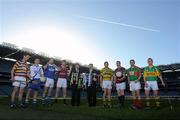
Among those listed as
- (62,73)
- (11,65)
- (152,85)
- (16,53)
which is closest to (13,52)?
(16,53)

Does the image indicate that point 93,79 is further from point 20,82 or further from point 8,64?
point 8,64

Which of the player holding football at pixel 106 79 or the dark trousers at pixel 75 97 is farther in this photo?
the dark trousers at pixel 75 97

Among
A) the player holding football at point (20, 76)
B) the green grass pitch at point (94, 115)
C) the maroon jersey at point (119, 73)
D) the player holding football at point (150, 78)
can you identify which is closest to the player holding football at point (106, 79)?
the maroon jersey at point (119, 73)

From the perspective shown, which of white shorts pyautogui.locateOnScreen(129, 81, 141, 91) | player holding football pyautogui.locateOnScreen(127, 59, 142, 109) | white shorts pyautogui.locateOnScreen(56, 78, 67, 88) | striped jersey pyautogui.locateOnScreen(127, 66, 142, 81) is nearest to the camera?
player holding football pyautogui.locateOnScreen(127, 59, 142, 109)

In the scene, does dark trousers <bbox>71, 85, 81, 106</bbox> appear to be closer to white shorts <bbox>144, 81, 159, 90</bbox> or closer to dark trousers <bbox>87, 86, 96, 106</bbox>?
dark trousers <bbox>87, 86, 96, 106</bbox>

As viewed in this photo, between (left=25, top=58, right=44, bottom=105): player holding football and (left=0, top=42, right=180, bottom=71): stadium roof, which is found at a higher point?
(left=0, top=42, right=180, bottom=71): stadium roof

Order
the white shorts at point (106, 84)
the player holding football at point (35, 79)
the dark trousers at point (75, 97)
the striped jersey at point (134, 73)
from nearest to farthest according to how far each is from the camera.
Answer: the striped jersey at point (134, 73) → the player holding football at point (35, 79) → the white shorts at point (106, 84) → the dark trousers at point (75, 97)

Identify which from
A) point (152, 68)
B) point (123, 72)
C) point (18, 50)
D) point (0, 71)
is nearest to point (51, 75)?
point (123, 72)

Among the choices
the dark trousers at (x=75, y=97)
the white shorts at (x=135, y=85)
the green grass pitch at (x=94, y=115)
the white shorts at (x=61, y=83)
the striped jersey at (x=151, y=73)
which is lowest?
the green grass pitch at (x=94, y=115)

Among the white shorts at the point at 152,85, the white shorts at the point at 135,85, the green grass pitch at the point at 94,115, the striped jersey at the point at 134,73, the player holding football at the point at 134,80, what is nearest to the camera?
the green grass pitch at the point at 94,115

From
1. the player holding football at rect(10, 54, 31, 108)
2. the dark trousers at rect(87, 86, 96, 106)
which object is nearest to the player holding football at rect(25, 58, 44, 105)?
the player holding football at rect(10, 54, 31, 108)

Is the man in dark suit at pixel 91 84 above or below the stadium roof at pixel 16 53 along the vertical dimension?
below

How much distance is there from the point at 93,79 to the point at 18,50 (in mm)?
35815

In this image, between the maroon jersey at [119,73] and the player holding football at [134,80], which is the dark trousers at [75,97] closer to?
the maroon jersey at [119,73]
